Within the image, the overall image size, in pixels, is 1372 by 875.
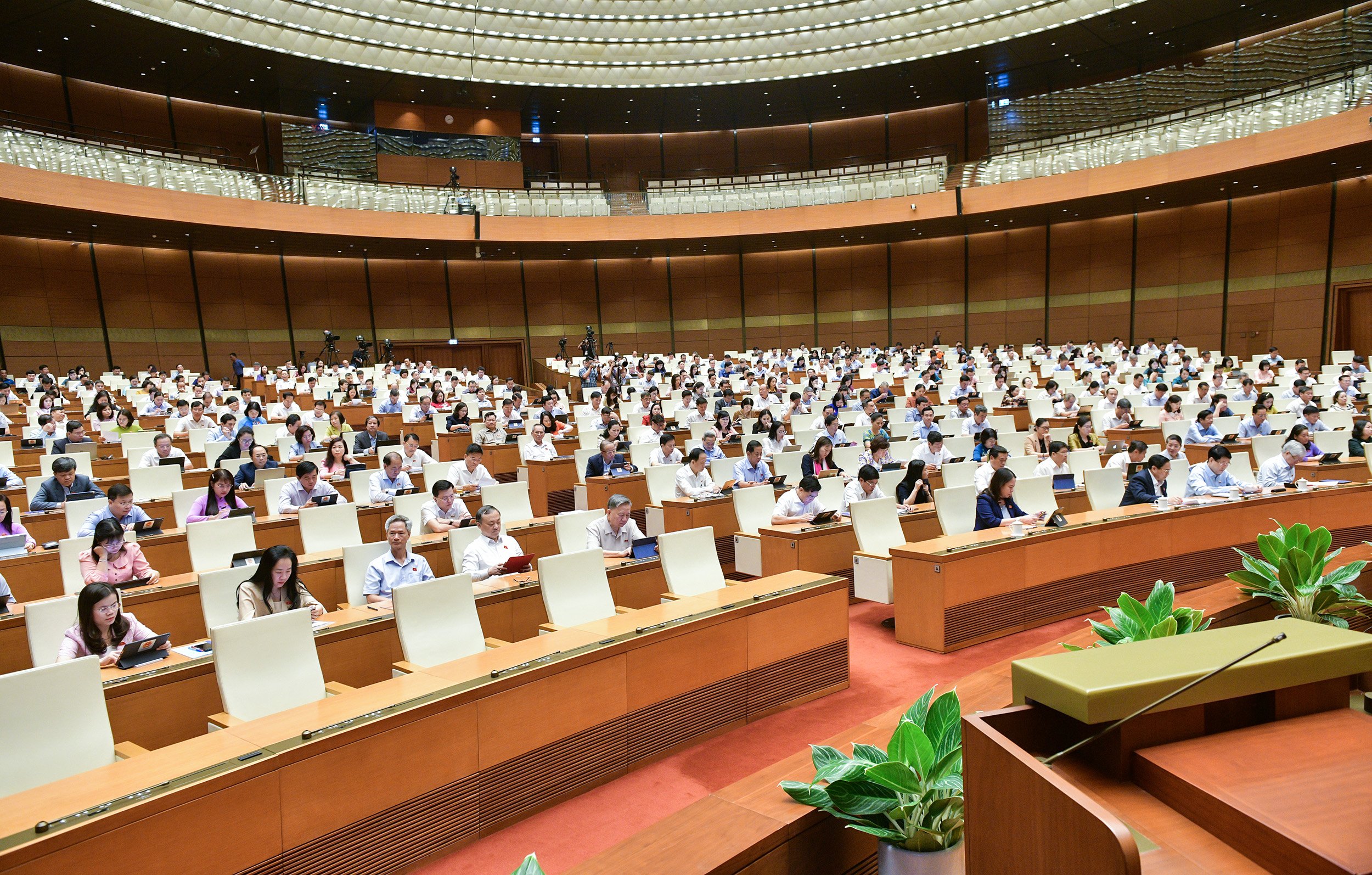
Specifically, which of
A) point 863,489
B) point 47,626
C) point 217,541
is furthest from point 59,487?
point 863,489

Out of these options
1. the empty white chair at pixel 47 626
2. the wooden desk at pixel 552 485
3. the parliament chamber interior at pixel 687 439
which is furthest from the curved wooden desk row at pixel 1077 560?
the wooden desk at pixel 552 485

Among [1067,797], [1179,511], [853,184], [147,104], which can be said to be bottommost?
[1179,511]

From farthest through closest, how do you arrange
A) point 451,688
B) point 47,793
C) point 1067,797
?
1. point 451,688
2. point 47,793
3. point 1067,797

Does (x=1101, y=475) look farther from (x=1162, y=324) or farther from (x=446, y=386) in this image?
(x=1162, y=324)

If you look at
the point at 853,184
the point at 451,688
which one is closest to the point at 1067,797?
the point at 451,688

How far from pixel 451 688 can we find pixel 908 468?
4.97 m

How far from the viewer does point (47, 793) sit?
2.58 metres

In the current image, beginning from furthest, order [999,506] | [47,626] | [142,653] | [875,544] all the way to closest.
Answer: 1. [999,506]
2. [875,544]
3. [47,626]
4. [142,653]

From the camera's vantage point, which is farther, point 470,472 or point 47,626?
point 470,472

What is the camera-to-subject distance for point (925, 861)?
1784 mm

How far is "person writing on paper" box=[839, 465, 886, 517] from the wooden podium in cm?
450

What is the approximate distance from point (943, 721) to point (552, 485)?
A: 26.6ft

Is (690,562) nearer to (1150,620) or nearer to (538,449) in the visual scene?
(1150,620)

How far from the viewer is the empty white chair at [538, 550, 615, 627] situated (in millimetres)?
4637
